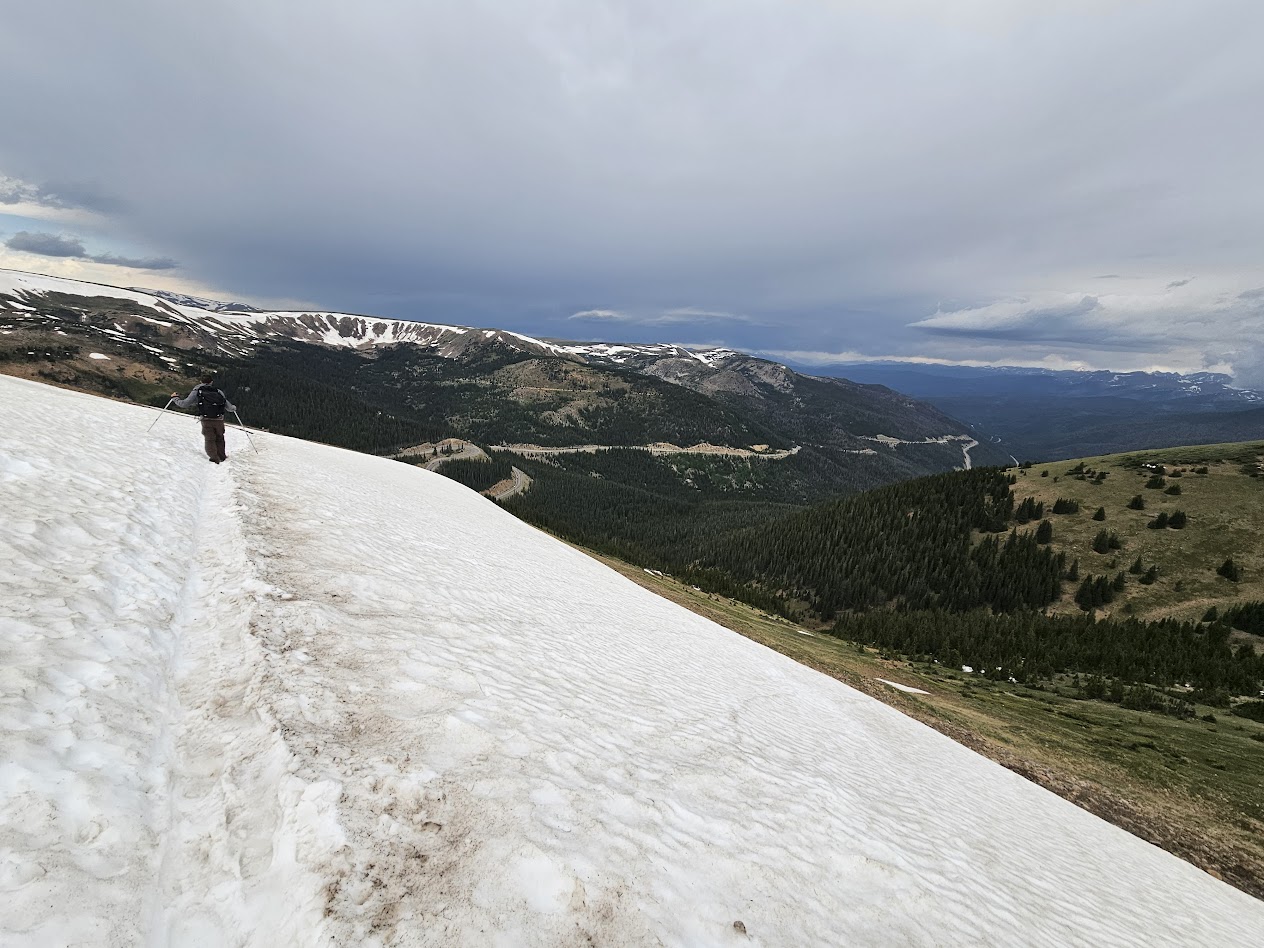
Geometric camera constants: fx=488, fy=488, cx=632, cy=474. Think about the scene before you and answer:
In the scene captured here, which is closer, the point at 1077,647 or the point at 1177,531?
the point at 1077,647

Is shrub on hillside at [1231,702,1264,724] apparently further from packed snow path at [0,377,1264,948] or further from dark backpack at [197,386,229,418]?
dark backpack at [197,386,229,418]

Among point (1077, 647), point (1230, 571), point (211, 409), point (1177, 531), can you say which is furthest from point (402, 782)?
point (1177, 531)

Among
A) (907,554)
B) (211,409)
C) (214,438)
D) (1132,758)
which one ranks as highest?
(211,409)

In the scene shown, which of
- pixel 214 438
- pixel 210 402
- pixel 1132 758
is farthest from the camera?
pixel 1132 758

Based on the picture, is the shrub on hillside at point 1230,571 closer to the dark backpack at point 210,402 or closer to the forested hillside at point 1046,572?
the forested hillside at point 1046,572

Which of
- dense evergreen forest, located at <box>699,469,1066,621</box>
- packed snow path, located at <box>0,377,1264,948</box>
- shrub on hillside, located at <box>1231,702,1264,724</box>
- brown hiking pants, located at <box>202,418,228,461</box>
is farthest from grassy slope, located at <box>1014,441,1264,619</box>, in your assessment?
brown hiking pants, located at <box>202,418,228,461</box>

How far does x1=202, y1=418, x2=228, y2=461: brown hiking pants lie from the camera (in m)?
16.8

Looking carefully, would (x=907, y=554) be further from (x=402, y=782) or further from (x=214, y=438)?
(x=402, y=782)

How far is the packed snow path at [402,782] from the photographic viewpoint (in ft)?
11.3

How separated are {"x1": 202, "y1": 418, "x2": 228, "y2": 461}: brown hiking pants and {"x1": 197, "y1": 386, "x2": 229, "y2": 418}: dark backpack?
1.21ft

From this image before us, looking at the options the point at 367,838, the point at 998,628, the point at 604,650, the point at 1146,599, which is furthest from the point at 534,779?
the point at 1146,599

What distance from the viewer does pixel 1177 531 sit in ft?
253

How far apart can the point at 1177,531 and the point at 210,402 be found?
117826mm

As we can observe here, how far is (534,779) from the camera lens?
17.6 ft
